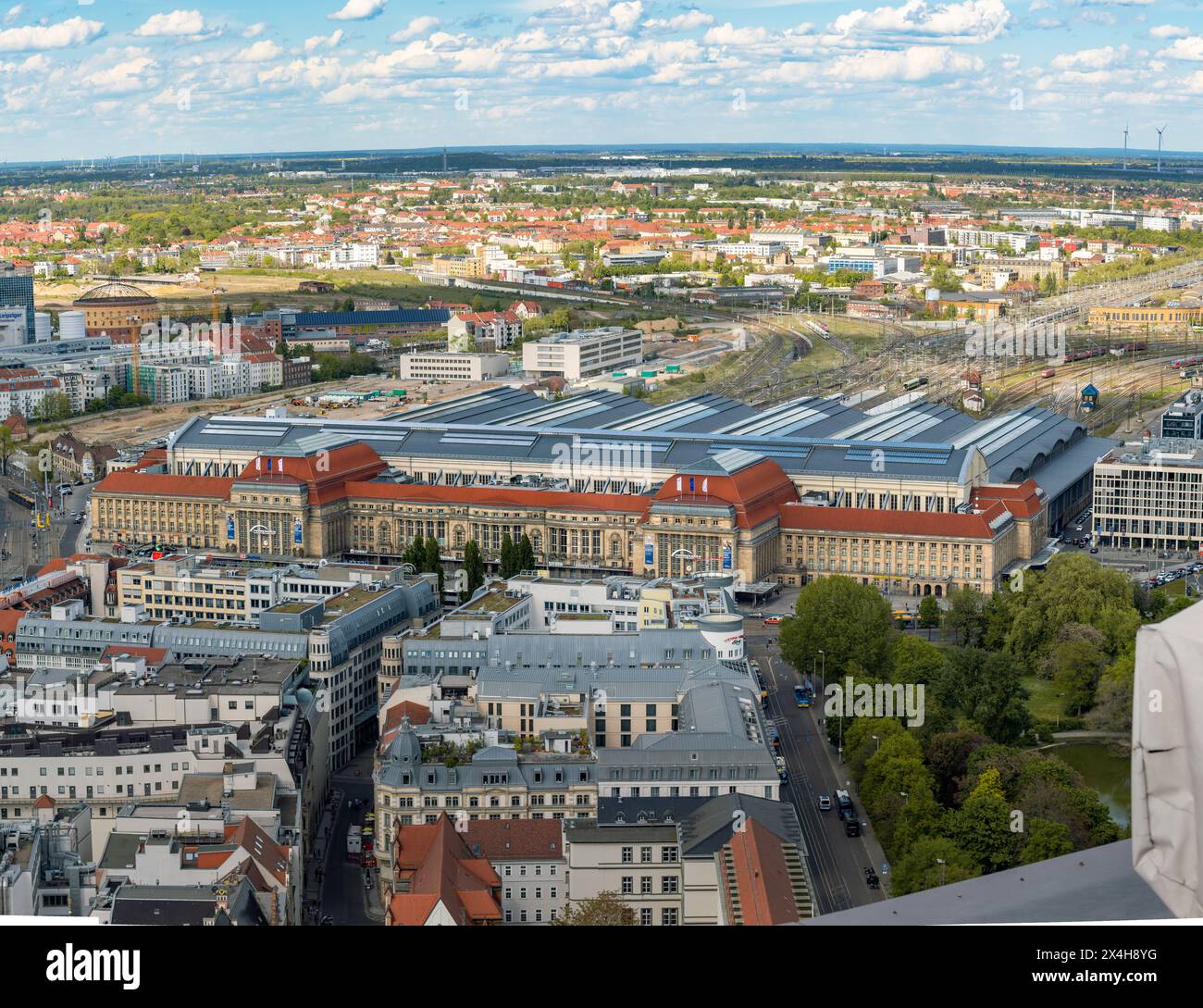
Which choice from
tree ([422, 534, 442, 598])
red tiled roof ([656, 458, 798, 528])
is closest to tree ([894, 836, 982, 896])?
tree ([422, 534, 442, 598])

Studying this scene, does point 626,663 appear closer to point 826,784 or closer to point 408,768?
point 826,784

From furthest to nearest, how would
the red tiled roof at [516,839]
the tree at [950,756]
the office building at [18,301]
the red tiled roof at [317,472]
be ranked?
1. the office building at [18,301]
2. the red tiled roof at [317,472]
3. the tree at [950,756]
4. the red tiled roof at [516,839]

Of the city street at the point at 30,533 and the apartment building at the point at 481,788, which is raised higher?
the apartment building at the point at 481,788

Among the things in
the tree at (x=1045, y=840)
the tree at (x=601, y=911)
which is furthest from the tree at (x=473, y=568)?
the tree at (x=601, y=911)

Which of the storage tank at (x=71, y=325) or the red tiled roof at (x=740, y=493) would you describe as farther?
the storage tank at (x=71, y=325)

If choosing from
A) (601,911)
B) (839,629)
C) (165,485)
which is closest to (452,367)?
(165,485)

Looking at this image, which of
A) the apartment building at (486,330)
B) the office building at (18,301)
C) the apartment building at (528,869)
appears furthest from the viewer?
the apartment building at (486,330)

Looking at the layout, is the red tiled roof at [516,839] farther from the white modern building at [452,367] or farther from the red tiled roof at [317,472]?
the white modern building at [452,367]

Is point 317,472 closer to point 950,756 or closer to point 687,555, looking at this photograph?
point 687,555
